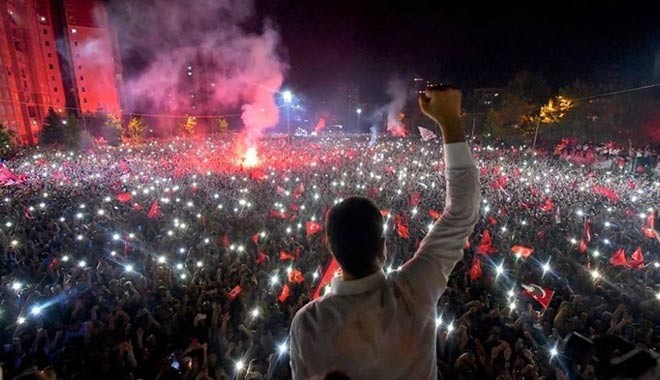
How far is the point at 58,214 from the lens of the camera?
34.0 feet

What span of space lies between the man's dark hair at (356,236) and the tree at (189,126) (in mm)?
58001

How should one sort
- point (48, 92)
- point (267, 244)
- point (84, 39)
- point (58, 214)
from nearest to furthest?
point (267, 244) < point (58, 214) < point (48, 92) < point (84, 39)

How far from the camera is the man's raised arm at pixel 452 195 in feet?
5.40

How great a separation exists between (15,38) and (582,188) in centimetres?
6153

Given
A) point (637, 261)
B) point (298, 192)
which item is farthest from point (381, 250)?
point (298, 192)

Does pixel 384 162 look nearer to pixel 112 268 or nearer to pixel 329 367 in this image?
pixel 112 268

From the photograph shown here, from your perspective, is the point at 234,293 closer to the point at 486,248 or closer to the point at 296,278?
the point at 296,278

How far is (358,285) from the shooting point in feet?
4.70

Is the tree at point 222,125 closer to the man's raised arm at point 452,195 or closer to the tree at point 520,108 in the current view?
the tree at point 520,108

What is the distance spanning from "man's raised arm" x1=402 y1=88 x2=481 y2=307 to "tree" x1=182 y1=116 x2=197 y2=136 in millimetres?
57905

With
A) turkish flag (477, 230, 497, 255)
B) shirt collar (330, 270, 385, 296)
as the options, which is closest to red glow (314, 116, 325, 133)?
turkish flag (477, 230, 497, 255)

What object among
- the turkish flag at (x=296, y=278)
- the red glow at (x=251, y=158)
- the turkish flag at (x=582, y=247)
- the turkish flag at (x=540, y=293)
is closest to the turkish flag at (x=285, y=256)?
the turkish flag at (x=296, y=278)

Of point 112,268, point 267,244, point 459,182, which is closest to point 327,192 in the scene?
point 267,244

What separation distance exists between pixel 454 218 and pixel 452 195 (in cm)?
10
